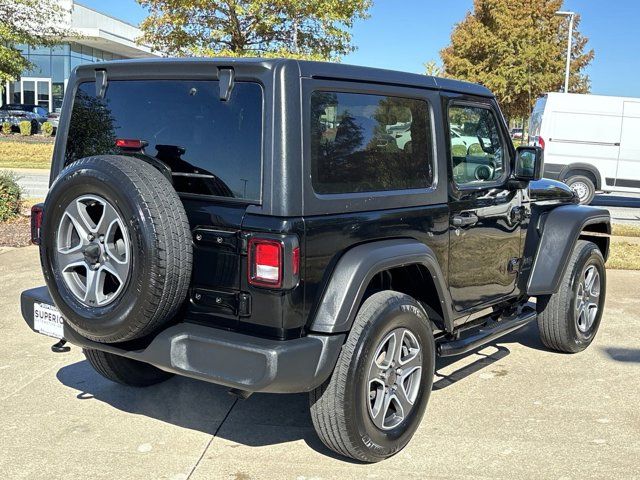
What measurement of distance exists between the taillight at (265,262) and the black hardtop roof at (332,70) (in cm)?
76

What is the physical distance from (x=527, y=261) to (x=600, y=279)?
94 cm

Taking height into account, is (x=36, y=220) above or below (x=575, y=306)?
above

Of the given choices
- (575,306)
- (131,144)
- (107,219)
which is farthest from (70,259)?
(575,306)

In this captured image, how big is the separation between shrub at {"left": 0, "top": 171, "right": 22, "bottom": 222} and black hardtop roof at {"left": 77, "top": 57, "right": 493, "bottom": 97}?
270 inches

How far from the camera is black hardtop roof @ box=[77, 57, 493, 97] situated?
10.8ft

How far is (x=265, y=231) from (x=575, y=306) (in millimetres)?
2968

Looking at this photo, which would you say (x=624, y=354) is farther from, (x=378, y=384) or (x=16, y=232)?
(x=16, y=232)

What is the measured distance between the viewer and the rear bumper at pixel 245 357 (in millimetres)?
3104

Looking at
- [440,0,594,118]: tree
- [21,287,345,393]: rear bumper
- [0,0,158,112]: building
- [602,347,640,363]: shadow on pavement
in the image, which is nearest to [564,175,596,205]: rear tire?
[602,347,640,363]: shadow on pavement

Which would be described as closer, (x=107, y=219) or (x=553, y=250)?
(x=107, y=219)

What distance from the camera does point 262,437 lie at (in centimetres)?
394

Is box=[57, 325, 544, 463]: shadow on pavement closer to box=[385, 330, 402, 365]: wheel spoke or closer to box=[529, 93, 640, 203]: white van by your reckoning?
box=[385, 330, 402, 365]: wheel spoke

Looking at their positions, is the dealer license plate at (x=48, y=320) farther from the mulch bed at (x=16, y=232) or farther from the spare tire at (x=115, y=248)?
the mulch bed at (x=16, y=232)

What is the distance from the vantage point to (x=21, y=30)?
16.9 meters
